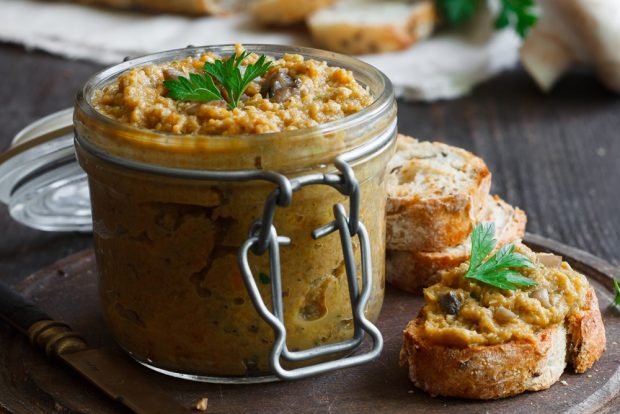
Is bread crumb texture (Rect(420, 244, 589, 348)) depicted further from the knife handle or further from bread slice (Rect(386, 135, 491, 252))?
the knife handle

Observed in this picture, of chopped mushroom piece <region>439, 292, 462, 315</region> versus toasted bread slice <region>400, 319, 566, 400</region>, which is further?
chopped mushroom piece <region>439, 292, 462, 315</region>

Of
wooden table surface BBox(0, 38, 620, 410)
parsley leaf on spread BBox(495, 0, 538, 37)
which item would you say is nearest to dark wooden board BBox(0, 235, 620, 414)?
wooden table surface BBox(0, 38, 620, 410)

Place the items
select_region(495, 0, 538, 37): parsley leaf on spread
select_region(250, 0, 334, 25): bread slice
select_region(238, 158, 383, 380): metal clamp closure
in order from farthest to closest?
select_region(250, 0, 334, 25): bread slice < select_region(495, 0, 538, 37): parsley leaf on spread < select_region(238, 158, 383, 380): metal clamp closure

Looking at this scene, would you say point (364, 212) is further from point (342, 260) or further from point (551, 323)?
point (551, 323)

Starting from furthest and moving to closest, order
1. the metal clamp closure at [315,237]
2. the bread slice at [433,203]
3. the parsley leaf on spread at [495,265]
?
the bread slice at [433,203]
the parsley leaf on spread at [495,265]
the metal clamp closure at [315,237]

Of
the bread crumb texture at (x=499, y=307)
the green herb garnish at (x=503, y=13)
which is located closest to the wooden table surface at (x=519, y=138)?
the green herb garnish at (x=503, y=13)

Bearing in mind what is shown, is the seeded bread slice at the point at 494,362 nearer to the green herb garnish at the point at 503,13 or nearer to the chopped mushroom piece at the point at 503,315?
the chopped mushroom piece at the point at 503,315

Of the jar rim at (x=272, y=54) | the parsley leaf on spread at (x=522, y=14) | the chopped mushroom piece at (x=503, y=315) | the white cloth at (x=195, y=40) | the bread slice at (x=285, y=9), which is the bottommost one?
the white cloth at (x=195, y=40)
